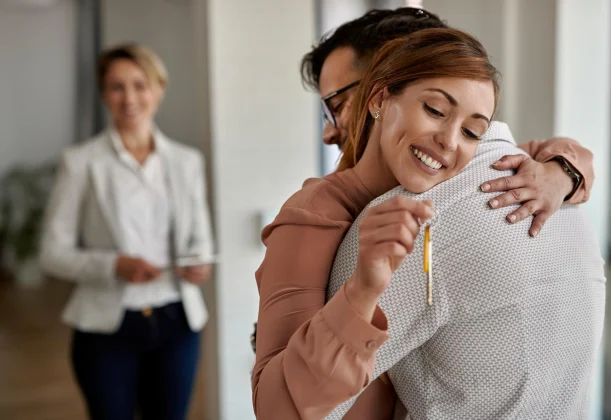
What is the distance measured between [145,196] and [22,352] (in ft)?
9.97

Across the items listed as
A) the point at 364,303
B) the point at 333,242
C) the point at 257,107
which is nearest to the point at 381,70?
the point at 333,242

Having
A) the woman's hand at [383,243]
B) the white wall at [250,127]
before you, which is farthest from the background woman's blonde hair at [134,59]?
the woman's hand at [383,243]

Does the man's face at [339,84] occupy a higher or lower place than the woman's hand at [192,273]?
higher

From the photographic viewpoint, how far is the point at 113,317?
8.13ft

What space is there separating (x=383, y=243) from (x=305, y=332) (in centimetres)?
14

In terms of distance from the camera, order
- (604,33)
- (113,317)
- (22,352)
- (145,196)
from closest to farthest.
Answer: (604,33)
(113,317)
(145,196)
(22,352)

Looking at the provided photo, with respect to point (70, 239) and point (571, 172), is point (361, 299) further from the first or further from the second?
point (70, 239)

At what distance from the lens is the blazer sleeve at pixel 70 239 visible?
2.55 m

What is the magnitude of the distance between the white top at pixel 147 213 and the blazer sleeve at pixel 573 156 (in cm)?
173

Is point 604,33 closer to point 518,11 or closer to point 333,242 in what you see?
point 518,11

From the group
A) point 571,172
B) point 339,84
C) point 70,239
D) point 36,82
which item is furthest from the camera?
point 36,82

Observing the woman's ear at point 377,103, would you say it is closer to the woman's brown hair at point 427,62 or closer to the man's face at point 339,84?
the woman's brown hair at point 427,62

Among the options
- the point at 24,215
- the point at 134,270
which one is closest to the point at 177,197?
the point at 134,270

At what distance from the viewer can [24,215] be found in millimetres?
6840
